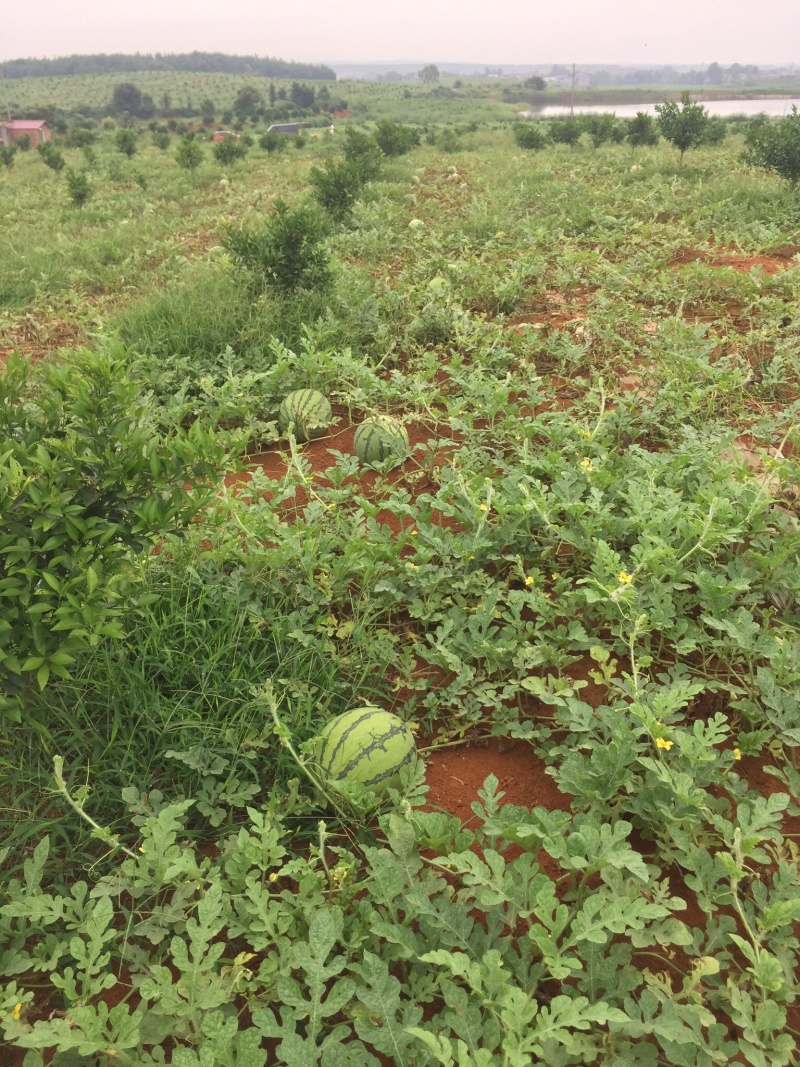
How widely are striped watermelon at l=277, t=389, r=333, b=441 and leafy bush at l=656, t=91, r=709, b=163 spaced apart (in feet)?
47.6

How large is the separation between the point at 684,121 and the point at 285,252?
41.9ft

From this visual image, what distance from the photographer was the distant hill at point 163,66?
442 ft

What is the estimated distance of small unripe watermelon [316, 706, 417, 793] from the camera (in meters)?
2.14

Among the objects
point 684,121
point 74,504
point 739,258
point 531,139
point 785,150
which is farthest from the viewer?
point 531,139

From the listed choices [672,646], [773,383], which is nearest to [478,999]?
[672,646]

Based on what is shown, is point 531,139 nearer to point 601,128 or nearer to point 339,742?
point 601,128

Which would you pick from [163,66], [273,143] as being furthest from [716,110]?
[163,66]

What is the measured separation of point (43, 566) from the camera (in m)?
1.99

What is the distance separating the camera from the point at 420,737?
2479 millimetres

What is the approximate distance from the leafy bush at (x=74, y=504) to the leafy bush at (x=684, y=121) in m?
16.6

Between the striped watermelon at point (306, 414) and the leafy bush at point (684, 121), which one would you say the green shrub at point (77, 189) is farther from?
the striped watermelon at point (306, 414)

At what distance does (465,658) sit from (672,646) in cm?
84

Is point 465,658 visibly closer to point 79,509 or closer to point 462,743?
point 462,743

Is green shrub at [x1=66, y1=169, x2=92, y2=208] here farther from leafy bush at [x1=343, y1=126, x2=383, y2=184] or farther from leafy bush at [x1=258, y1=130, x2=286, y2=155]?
leafy bush at [x1=258, y1=130, x2=286, y2=155]
